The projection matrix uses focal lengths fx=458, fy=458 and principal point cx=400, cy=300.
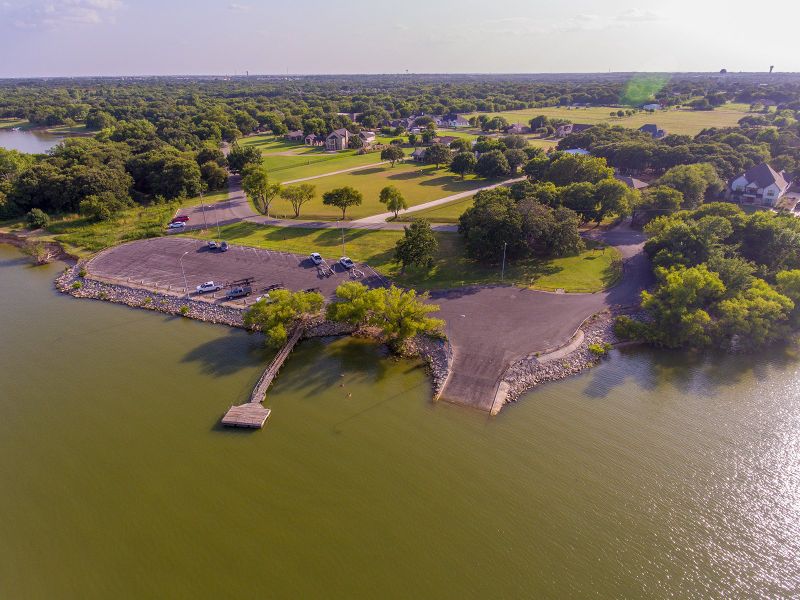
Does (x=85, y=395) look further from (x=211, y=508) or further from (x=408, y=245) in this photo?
(x=408, y=245)

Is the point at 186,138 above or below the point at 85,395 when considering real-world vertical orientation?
above

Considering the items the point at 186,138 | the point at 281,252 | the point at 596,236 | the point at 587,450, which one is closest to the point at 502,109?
the point at 186,138

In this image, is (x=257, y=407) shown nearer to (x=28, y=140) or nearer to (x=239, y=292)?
(x=239, y=292)

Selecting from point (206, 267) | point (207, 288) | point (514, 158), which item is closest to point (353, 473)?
point (207, 288)

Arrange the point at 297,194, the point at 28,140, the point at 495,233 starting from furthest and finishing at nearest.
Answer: the point at 28,140 → the point at 297,194 → the point at 495,233

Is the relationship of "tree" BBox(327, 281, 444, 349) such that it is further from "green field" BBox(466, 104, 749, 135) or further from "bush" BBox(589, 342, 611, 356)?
"green field" BBox(466, 104, 749, 135)

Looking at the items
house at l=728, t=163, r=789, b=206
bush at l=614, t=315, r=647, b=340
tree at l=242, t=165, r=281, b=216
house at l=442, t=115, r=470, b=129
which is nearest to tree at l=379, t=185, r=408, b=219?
tree at l=242, t=165, r=281, b=216

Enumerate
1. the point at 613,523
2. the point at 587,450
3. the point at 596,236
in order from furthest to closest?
the point at 596,236 → the point at 587,450 → the point at 613,523
